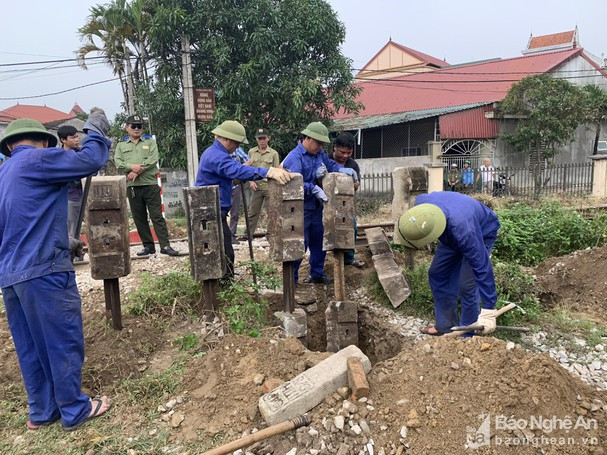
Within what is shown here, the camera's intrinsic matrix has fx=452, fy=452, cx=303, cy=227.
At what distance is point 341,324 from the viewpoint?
4.35 meters

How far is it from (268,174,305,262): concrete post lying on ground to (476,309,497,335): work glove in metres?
1.56

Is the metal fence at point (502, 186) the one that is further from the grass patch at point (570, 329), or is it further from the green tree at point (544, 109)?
the grass patch at point (570, 329)

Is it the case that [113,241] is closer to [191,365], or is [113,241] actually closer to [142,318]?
[142,318]

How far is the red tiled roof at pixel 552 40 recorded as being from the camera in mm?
29500

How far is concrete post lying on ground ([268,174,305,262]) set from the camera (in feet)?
12.7

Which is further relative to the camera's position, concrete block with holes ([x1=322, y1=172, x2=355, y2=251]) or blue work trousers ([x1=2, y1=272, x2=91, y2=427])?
concrete block with holes ([x1=322, y1=172, x2=355, y2=251])

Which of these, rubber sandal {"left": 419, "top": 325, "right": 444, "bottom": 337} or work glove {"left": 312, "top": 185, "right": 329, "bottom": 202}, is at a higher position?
work glove {"left": 312, "top": 185, "right": 329, "bottom": 202}

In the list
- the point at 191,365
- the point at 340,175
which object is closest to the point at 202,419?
the point at 191,365

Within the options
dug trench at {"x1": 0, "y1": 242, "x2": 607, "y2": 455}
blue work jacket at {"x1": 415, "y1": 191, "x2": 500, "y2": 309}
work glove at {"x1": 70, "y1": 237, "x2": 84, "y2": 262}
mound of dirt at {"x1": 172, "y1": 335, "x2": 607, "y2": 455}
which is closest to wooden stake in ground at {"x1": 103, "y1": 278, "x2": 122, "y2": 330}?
dug trench at {"x1": 0, "y1": 242, "x2": 607, "y2": 455}

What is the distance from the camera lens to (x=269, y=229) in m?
4.11

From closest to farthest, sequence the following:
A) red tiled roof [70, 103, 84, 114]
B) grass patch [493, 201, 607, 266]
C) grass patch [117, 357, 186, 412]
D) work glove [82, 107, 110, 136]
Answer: grass patch [117, 357, 186, 412] → work glove [82, 107, 110, 136] → grass patch [493, 201, 607, 266] → red tiled roof [70, 103, 84, 114]

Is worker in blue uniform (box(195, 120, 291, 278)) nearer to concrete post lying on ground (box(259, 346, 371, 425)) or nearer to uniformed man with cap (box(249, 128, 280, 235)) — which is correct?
concrete post lying on ground (box(259, 346, 371, 425))

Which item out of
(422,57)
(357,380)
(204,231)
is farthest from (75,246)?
(422,57)

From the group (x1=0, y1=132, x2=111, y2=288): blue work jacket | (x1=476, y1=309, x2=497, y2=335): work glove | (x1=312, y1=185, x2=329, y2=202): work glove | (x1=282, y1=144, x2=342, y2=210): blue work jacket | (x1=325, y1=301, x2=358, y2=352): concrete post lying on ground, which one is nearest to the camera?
(x1=0, y1=132, x2=111, y2=288): blue work jacket
